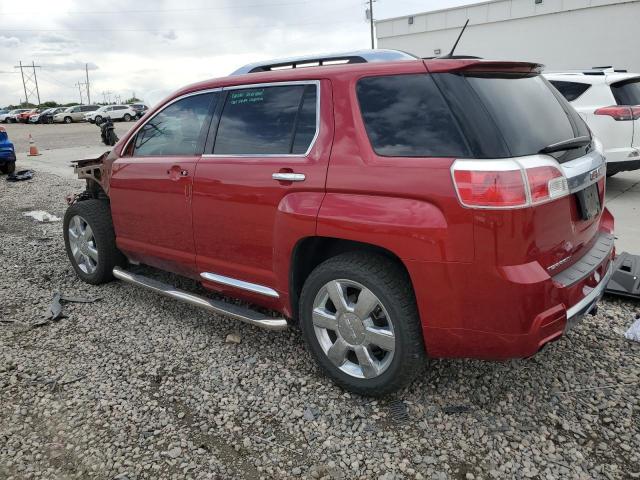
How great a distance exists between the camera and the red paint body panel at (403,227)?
2264 millimetres

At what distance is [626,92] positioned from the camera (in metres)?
7.28

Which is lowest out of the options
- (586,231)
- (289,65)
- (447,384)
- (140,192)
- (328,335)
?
(447,384)

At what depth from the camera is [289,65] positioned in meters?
3.41

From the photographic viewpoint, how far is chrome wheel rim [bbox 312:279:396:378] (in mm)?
2658

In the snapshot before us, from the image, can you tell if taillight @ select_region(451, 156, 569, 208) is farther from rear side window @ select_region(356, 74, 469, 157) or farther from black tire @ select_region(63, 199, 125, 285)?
black tire @ select_region(63, 199, 125, 285)

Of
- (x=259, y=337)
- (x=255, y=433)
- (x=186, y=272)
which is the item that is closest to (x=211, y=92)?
(x=186, y=272)

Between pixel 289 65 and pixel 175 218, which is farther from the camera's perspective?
pixel 175 218

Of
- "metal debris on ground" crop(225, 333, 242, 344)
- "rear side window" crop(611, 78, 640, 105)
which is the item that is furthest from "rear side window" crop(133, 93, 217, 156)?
"rear side window" crop(611, 78, 640, 105)

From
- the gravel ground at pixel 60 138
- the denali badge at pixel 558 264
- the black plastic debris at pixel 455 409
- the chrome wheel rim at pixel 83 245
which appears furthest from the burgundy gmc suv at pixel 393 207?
the gravel ground at pixel 60 138

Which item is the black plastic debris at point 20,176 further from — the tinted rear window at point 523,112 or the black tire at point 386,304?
the tinted rear window at point 523,112

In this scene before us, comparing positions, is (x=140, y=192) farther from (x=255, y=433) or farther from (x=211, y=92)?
(x=255, y=433)

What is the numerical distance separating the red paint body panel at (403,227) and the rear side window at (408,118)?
0.05m

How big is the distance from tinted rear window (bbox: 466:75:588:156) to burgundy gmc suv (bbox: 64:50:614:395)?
0.01m

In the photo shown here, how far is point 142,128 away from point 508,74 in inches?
109
